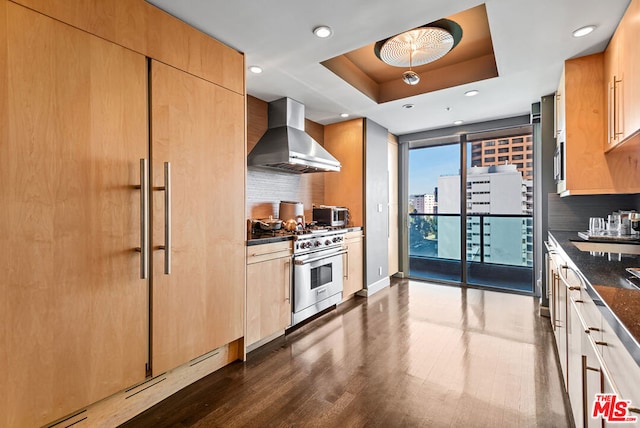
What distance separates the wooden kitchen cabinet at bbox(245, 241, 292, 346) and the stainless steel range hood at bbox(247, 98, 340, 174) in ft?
3.10

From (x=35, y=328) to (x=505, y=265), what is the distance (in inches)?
211

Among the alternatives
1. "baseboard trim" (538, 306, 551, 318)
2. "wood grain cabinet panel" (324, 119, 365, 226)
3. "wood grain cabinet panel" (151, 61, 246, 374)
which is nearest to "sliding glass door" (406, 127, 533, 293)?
"baseboard trim" (538, 306, 551, 318)

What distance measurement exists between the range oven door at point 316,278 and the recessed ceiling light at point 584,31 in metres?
2.69

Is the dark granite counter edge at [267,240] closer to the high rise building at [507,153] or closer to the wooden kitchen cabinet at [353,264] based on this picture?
the wooden kitchen cabinet at [353,264]

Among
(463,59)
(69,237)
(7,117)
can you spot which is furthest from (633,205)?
(7,117)

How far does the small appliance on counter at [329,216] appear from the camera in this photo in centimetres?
391

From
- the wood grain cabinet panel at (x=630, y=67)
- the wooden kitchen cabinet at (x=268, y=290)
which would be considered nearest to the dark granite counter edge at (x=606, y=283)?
the wood grain cabinet panel at (x=630, y=67)

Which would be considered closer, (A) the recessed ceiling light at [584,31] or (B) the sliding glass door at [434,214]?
(A) the recessed ceiling light at [584,31]

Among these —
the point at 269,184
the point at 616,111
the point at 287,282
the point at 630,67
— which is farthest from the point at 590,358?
the point at 269,184

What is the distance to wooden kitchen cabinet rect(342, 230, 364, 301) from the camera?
12.6 feet

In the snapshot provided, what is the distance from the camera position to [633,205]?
281 centimetres

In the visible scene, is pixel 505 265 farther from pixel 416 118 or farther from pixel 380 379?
pixel 380 379

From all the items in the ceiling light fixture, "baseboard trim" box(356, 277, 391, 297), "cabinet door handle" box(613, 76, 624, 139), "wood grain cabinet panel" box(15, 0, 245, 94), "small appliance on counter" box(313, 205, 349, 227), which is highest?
the ceiling light fixture

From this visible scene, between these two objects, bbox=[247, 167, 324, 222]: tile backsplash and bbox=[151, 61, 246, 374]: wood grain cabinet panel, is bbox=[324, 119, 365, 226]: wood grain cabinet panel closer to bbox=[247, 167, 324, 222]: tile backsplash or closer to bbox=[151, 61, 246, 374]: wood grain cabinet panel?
bbox=[247, 167, 324, 222]: tile backsplash
